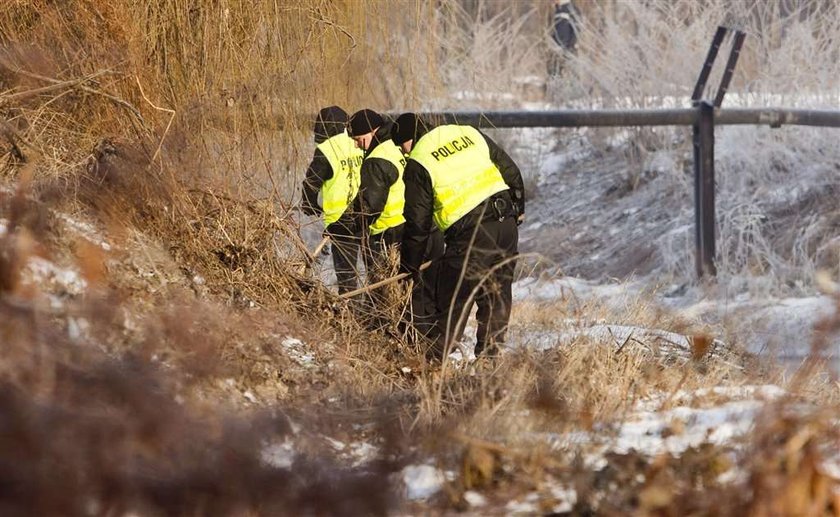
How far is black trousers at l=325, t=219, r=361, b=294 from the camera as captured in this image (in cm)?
736

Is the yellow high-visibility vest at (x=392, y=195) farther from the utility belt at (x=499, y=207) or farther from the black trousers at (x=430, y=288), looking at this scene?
the utility belt at (x=499, y=207)

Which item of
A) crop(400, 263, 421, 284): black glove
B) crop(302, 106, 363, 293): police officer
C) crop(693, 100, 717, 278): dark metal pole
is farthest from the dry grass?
crop(693, 100, 717, 278): dark metal pole

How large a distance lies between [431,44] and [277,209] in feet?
4.63

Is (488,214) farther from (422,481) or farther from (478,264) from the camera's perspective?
(422,481)

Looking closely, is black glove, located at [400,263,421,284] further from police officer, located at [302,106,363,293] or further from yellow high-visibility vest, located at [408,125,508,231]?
yellow high-visibility vest, located at [408,125,508,231]

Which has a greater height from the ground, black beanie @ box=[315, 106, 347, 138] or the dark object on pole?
black beanie @ box=[315, 106, 347, 138]

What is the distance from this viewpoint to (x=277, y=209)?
6.99m

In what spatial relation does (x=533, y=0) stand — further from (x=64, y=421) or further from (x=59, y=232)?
(x=64, y=421)

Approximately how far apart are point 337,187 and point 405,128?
0.95m

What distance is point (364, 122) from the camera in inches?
309

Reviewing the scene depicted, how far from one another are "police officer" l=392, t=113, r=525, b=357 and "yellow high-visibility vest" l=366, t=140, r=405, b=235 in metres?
0.47

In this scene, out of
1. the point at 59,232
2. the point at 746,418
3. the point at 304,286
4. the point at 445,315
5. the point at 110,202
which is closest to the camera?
the point at 746,418

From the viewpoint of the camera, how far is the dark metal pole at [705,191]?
10570 millimetres

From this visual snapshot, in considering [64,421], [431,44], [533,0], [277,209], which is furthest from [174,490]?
[533,0]
